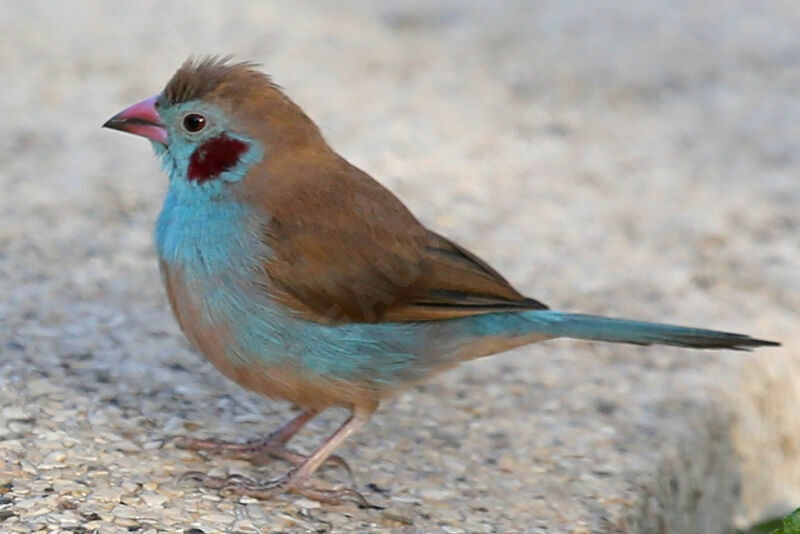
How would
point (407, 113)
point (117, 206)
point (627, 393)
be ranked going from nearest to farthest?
point (627, 393)
point (117, 206)
point (407, 113)

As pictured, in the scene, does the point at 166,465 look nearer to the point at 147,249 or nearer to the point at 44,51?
the point at 147,249

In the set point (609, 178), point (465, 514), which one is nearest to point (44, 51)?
point (609, 178)

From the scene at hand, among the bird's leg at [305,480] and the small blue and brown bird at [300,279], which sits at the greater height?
the small blue and brown bird at [300,279]

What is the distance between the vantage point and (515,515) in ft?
13.3

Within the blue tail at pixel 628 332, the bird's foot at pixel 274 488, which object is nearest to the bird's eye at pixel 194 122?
the bird's foot at pixel 274 488

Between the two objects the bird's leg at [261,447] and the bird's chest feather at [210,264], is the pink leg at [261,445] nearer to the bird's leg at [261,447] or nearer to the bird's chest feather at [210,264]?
the bird's leg at [261,447]

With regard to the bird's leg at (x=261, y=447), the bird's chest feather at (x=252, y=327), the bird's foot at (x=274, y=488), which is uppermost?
the bird's chest feather at (x=252, y=327)

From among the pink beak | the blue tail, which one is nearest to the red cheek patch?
the pink beak

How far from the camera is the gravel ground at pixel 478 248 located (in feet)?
13.6

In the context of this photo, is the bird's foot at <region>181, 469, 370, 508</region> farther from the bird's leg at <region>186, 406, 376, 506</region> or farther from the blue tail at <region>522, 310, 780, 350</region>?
the blue tail at <region>522, 310, 780, 350</region>

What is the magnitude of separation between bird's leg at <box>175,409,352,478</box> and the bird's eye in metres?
0.90

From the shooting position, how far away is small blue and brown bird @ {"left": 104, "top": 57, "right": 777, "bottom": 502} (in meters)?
4.00

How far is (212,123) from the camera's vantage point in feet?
13.7

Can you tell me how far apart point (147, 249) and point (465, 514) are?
2.06 metres
